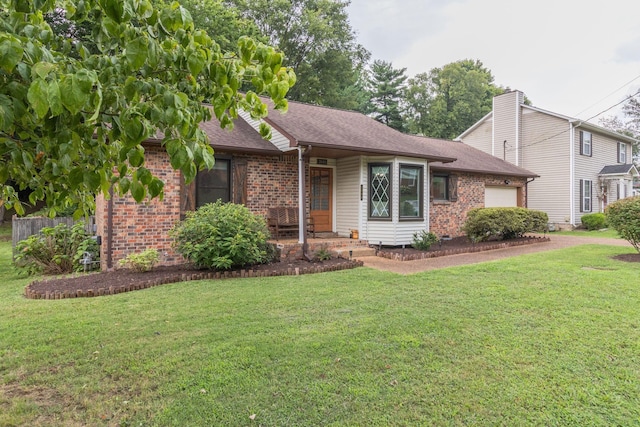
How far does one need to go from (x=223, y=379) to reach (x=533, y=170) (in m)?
19.8

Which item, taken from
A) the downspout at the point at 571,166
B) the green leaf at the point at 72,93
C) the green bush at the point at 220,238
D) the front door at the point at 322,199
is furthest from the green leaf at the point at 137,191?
the downspout at the point at 571,166

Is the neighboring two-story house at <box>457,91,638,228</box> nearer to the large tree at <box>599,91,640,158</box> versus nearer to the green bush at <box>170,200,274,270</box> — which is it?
the green bush at <box>170,200,274,270</box>

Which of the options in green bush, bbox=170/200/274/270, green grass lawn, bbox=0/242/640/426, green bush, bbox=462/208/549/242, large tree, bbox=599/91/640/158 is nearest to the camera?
green grass lawn, bbox=0/242/640/426

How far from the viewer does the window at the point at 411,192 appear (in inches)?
409

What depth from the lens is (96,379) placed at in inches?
119

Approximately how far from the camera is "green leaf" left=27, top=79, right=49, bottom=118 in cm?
106

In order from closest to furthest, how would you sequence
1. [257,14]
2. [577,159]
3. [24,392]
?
1. [24,392]
2. [577,159]
3. [257,14]

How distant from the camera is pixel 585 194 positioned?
18.2 meters

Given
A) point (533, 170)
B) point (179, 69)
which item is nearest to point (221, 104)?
point (179, 69)

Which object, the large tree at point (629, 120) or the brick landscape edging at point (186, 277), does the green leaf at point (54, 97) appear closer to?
the brick landscape edging at point (186, 277)

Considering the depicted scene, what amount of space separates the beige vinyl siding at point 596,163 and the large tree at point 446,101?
46.5ft

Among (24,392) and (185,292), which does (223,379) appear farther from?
(185,292)

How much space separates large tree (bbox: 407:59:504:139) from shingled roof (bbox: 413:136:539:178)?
1620 cm

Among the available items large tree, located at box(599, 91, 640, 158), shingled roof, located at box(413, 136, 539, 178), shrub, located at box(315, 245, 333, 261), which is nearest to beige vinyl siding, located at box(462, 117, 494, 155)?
shingled roof, located at box(413, 136, 539, 178)
